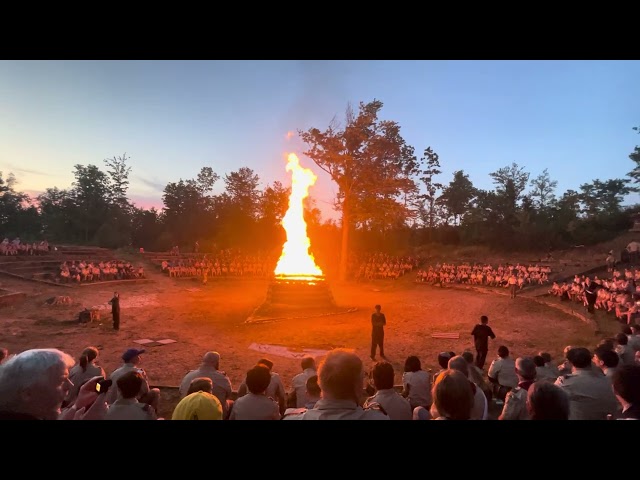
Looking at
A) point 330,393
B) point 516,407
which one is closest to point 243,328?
point 516,407

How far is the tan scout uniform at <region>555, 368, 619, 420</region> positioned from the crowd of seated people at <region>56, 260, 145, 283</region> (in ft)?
87.3

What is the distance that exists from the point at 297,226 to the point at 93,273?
14.0m

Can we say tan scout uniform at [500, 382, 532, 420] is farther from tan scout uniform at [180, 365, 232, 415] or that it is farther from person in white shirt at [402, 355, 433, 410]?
tan scout uniform at [180, 365, 232, 415]

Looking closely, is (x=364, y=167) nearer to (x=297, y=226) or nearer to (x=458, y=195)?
(x=297, y=226)

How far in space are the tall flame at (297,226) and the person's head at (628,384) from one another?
2356 centimetres

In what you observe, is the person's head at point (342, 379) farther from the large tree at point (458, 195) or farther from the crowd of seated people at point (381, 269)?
the large tree at point (458, 195)

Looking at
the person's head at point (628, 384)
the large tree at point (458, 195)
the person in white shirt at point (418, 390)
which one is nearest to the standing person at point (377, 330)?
the person in white shirt at point (418, 390)

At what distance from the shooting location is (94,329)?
547 inches

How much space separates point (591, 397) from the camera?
4.55 m

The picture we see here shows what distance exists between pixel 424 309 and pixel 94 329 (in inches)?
570

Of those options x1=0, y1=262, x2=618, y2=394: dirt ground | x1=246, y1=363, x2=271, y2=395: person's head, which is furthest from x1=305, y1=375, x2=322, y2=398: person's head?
x1=0, y1=262, x2=618, y2=394: dirt ground

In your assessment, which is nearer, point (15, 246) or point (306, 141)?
point (15, 246)
